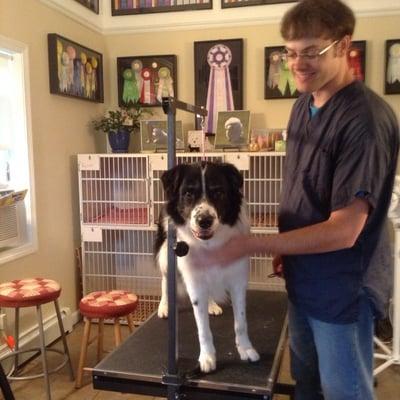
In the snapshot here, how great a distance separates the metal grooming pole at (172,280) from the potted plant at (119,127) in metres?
2.04

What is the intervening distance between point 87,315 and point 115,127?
154 centimetres

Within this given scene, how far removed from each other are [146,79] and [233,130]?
879mm

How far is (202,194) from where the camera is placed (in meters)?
1.49

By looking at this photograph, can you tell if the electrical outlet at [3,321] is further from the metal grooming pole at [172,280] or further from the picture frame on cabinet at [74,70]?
the metal grooming pole at [172,280]

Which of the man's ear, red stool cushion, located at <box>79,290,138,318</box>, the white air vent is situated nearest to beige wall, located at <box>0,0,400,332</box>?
the white air vent

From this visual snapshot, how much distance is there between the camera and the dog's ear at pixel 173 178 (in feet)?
4.87

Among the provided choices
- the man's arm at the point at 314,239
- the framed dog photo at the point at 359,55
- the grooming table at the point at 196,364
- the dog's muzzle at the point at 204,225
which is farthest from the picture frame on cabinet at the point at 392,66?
the man's arm at the point at 314,239

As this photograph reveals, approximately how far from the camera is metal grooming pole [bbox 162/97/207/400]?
1252 millimetres

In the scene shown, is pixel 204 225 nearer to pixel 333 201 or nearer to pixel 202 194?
pixel 202 194

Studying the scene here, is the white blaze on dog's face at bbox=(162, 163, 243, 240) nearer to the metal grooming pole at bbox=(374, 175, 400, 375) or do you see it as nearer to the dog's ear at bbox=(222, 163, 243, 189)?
the dog's ear at bbox=(222, 163, 243, 189)

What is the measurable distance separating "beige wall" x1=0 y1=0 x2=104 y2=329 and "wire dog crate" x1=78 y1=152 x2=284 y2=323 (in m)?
0.12

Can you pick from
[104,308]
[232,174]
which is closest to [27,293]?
[104,308]

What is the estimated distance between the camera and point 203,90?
3.50 metres

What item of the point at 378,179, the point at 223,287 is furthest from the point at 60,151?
the point at 378,179
